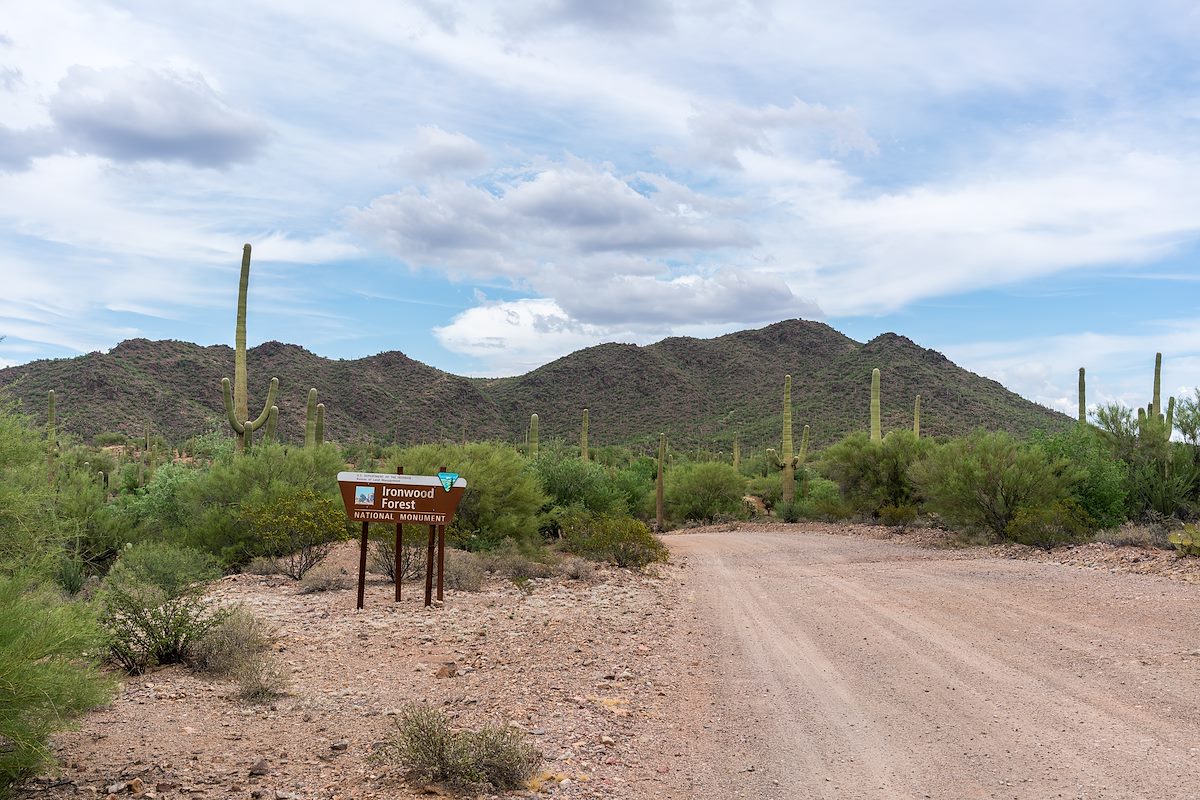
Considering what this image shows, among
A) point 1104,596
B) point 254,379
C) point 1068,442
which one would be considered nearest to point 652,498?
point 1068,442

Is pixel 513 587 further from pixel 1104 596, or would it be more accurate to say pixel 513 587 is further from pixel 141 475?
pixel 141 475

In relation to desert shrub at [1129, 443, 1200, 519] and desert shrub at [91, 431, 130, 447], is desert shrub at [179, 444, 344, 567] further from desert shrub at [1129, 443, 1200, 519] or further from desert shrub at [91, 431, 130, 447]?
desert shrub at [91, 431, 130, 447]

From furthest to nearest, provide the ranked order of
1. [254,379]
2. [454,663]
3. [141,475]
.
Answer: [254,379], [141,475], [454,663]

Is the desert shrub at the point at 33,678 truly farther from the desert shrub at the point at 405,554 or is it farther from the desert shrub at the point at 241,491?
the desert shrub at the point at 241,491

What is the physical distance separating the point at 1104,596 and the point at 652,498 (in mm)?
25153

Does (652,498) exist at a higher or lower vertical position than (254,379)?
lower

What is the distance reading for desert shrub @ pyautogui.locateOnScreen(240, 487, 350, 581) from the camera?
55.8 ft

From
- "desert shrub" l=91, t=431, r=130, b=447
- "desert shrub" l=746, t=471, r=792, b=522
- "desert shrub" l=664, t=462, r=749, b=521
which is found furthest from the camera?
"desert shrub" l=91, t=431, r=130, b=447

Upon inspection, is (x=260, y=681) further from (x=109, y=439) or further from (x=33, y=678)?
(x=109, y=439)

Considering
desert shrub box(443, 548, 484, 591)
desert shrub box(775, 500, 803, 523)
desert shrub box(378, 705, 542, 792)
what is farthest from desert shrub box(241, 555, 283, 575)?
desert shrub box(775, 500, 803, 523)

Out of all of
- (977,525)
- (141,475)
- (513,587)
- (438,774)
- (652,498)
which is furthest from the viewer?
(652,498)

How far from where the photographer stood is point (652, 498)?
38.5 metres

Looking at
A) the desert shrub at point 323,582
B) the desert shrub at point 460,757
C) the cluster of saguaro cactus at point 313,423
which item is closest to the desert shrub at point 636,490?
the cluster of saguaro cactus at point 313,423

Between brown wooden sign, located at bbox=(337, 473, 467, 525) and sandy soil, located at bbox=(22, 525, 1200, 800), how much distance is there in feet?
4.53
